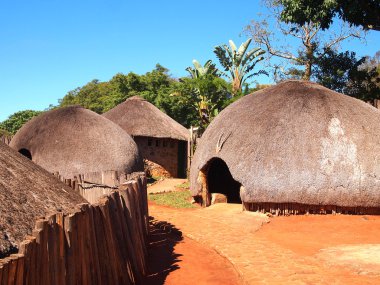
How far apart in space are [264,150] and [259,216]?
5.98 ft

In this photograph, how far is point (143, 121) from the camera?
24.0m

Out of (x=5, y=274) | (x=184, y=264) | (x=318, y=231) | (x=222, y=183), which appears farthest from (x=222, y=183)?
(x=5, y=274)

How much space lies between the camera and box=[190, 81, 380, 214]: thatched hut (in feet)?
36.4

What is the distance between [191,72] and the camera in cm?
3033

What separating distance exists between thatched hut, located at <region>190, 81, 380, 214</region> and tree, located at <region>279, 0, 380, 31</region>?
3487mm

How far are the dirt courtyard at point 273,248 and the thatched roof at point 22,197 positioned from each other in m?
1.96

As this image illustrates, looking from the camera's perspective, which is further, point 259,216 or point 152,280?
Result: point 259,216

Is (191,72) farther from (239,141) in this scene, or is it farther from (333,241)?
(333,241)

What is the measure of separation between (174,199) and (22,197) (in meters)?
10.2

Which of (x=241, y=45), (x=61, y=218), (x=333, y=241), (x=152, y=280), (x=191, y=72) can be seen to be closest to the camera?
(x=61, y=218)

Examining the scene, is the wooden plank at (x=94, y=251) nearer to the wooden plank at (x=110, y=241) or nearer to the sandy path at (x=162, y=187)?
the wooden plank at (x=110, y=241)

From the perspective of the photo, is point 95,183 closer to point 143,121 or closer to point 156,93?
point 143,121

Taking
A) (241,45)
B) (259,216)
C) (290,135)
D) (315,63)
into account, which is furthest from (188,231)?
(241,45)

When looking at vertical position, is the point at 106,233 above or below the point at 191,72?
below
